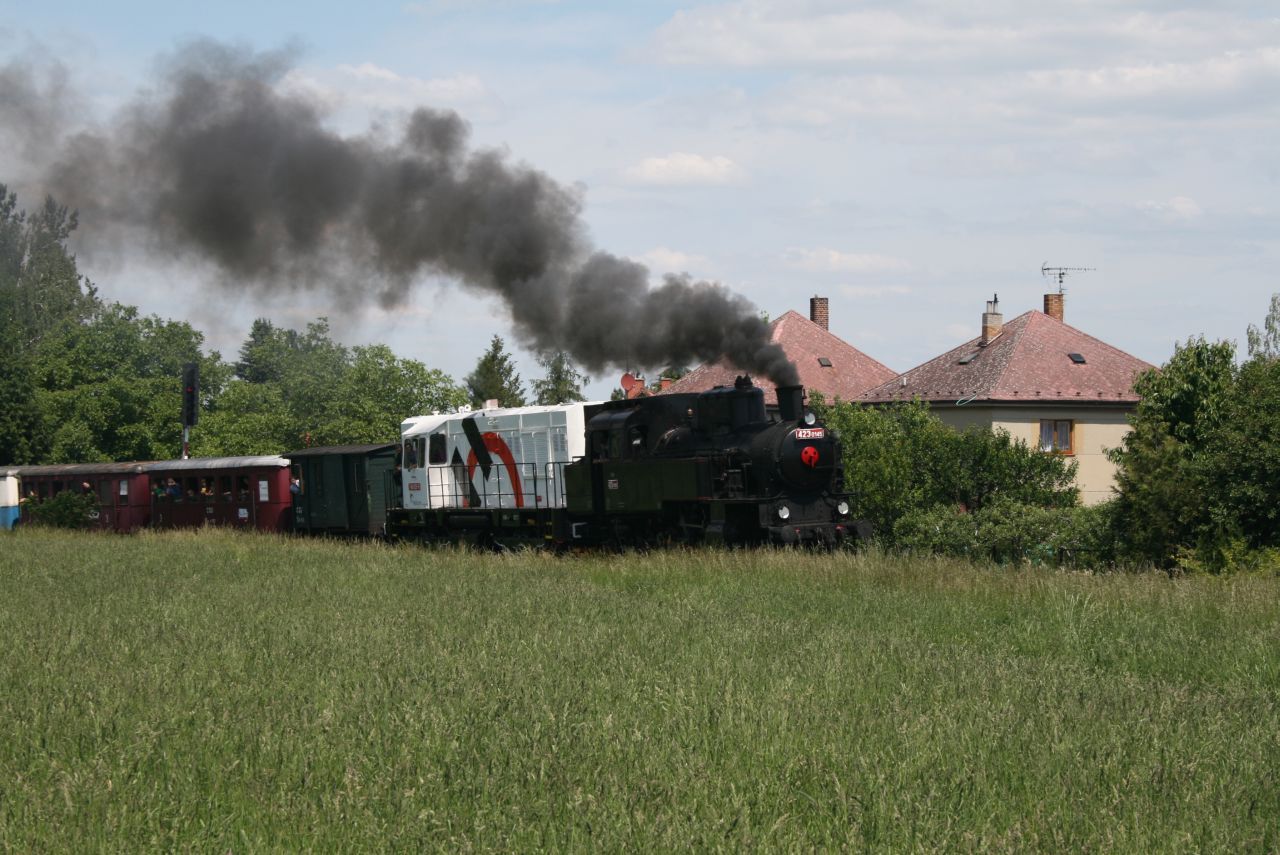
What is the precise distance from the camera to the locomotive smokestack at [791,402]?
19766 mm

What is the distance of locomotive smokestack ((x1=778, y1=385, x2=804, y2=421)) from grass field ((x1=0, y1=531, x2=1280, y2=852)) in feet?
18.1

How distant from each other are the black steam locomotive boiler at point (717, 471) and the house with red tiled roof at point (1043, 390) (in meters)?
20.7

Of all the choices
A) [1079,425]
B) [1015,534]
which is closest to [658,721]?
[1015,534]

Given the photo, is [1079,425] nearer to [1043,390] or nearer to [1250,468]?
[1043,390]

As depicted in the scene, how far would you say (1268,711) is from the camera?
823 cm

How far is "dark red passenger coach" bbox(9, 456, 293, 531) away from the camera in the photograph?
115ft

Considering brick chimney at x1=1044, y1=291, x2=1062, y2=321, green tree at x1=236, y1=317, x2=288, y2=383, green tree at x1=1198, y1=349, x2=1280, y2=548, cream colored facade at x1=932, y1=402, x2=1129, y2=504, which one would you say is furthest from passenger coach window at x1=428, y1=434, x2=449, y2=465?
green tree at x1=236, y1=317, x2=288, y2=383

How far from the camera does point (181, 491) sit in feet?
123

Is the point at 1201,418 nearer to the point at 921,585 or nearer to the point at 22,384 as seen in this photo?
the point at 921,585

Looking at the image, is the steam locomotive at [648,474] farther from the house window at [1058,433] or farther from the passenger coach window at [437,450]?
the house window at [1058,433]

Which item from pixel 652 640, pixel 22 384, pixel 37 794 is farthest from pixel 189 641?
pixel 22 384

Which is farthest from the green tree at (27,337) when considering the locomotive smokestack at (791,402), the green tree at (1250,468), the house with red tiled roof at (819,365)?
the green tree at (1250,468)

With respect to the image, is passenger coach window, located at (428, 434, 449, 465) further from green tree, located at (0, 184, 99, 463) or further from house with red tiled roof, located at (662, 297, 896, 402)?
green tree, located at (0, 184, 99, 463)

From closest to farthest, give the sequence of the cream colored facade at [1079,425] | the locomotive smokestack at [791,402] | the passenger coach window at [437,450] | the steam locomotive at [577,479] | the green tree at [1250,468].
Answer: the green tree at [1250,468], the steam locomotive at [577,479], the locomotive smokestack at [791,402], the passenger coach window at [437,450], the cream colored facade at [1079,425]
